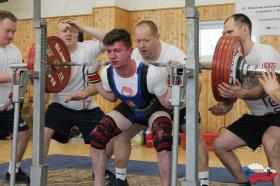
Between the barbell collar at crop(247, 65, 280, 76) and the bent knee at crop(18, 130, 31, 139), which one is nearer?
the barbell collar at crop(247, 65, 280, 76)

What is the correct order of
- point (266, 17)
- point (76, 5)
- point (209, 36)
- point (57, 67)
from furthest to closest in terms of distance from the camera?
point (76, 5) < point (209, 36) < point (266, 17) < point (57, 67)

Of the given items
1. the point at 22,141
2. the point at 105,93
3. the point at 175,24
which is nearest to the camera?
the point at 105,93

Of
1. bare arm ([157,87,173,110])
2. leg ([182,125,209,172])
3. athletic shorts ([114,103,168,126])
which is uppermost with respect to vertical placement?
bare arm ([157,87,173,110])

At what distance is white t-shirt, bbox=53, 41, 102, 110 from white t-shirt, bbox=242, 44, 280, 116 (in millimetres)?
1398

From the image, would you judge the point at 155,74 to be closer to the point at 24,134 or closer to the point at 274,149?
the point at 274,149

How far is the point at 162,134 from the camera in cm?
279

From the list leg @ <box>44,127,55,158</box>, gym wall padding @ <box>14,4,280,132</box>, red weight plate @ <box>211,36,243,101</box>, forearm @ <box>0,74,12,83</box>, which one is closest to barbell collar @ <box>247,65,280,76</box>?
red weight plate @ <box>211,36,243,101</box>

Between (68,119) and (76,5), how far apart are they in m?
5.76

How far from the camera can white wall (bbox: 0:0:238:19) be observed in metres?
8.60

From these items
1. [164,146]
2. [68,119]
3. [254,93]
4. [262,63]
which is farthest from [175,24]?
[164,146]

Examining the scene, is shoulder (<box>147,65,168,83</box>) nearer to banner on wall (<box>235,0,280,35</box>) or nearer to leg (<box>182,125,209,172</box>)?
leg (<box>182,125,209,172</box>)

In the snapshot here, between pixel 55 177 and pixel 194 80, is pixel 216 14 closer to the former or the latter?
pixel 55 177

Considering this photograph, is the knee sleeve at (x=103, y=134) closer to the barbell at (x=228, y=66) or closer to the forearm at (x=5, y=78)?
the barbell at (x=228, y=66)

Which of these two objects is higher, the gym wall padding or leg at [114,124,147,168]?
the gym wall padding
